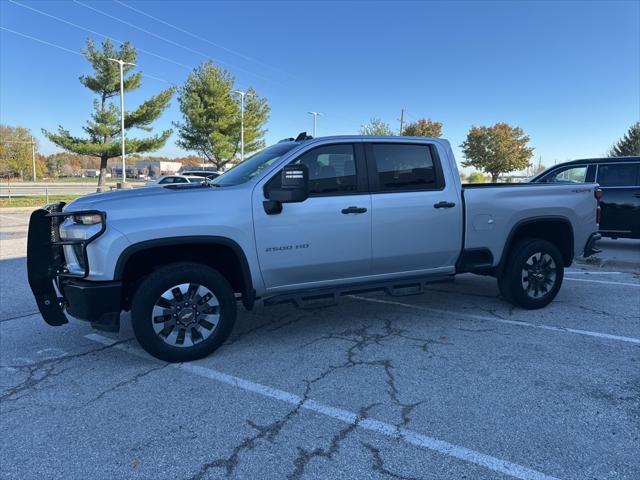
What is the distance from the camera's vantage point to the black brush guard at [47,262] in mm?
3812

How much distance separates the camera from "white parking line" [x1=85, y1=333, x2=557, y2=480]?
2.56 meters

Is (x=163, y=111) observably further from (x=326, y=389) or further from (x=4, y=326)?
(x=326, y=389)

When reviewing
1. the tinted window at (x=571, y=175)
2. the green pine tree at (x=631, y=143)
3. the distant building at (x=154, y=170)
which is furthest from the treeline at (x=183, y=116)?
the distant building at (x=154, y=170)

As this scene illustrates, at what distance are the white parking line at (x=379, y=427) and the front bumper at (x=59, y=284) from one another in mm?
748

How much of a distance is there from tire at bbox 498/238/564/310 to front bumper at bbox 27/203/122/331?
4.18m

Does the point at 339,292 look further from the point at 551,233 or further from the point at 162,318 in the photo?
the point at 551,233

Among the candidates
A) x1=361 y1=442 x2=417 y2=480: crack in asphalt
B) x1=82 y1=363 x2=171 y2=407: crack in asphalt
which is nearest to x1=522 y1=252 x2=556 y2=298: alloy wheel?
x1=361 y1=442 x2=417 y2=480: crack in asphalt

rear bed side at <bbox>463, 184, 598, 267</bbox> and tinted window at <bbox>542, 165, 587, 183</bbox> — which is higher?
tinted window at <bbox>542, 165, 587, 183</bbox>

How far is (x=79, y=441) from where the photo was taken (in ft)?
9.36

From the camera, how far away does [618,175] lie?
941cm

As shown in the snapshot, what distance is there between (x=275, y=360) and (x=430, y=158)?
2.68 metres

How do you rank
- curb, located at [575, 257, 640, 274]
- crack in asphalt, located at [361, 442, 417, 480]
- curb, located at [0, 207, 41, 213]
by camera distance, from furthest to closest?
curb, located at [0, 207, 41, 213], curb, located at [575, 257, 640, 274], crack in asphalt, located at [361, 442, 417, 480]

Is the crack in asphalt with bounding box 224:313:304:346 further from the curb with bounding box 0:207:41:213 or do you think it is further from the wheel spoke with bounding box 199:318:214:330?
the curb with bounding box 0:207:41:213

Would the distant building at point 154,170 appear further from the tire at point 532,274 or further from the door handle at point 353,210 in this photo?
the door handle at point 353,210
